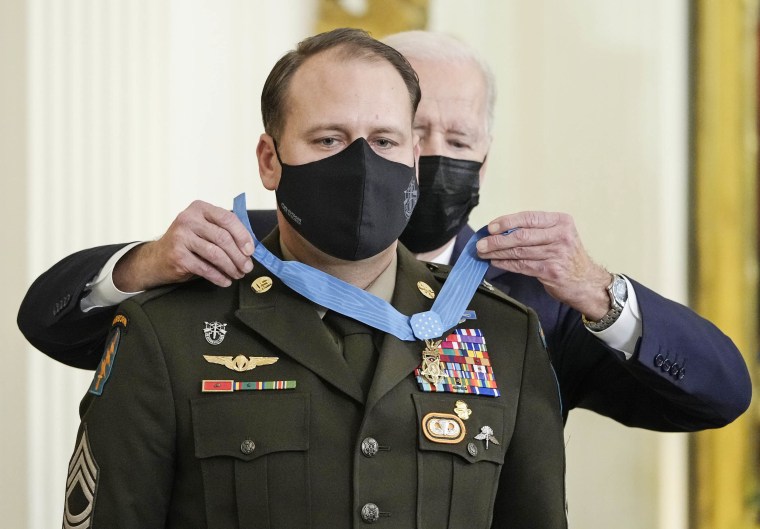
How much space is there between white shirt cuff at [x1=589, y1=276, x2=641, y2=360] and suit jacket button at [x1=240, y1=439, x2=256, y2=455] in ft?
2.51

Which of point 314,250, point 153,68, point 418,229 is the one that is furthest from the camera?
point 153,68

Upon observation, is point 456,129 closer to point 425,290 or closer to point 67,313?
point 425,290

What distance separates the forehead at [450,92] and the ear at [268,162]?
65 centimetres

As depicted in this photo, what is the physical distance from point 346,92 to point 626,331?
0.78m

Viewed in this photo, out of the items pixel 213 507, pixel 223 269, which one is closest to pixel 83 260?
pixel 223 269

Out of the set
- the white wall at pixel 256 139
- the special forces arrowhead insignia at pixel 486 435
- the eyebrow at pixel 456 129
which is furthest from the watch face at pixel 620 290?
the white wall at pixel 256 139

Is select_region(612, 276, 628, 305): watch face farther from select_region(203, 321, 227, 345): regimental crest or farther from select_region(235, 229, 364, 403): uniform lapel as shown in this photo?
select_region(203, 321, 227, 345): regimental crest

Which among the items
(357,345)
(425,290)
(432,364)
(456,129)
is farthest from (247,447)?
(456,129)

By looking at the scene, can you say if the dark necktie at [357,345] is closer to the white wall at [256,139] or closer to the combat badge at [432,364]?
the combat badge at [432,364]

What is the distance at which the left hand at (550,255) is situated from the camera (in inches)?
96.3

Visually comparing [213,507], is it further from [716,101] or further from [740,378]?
[716,101]

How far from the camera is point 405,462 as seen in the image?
230cm

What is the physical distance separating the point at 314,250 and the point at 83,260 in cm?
62

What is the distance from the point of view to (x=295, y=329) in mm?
2365
